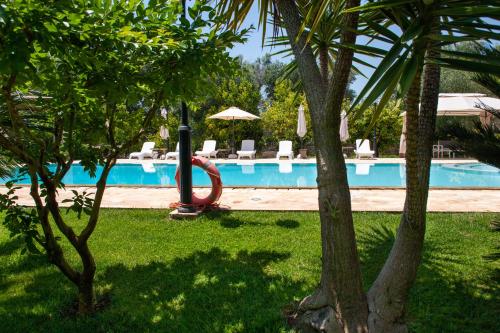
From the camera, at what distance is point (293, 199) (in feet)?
28.2

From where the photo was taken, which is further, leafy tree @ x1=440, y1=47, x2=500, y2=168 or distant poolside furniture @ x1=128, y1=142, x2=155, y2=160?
distant poolside furniture @ x1=128, y1=142, x2=155, y2=160

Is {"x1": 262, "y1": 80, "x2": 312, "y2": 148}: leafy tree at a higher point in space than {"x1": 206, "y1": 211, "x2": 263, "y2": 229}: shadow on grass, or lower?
higher

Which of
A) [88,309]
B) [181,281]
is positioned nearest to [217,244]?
[181,281]

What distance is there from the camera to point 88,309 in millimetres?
3703

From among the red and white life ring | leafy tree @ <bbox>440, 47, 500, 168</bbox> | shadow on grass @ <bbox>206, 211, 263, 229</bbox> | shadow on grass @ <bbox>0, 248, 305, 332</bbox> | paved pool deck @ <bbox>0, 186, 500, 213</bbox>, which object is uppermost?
leafy tree @ <bbox>440, 47, 500, 168</bbox>

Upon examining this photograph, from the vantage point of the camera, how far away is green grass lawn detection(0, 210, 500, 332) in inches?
137

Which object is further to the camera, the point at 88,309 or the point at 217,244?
Answer: the point at 217,244

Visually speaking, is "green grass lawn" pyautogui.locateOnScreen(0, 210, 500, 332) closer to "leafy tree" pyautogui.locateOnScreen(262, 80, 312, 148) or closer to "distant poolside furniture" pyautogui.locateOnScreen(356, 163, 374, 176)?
"distant poolside furniture" pyautogui.locateOnScreen(356, 163, 374, 176)

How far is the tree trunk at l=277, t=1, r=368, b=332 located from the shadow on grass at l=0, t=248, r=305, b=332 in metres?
0.57

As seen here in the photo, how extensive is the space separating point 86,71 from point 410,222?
104 inches

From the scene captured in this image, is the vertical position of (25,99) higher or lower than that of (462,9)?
lower

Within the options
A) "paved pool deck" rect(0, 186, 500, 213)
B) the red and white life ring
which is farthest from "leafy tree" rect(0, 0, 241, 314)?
"paved pool deck" rect(0, 186, 500, 213)

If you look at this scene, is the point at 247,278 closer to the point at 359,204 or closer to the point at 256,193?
the point at 359,204

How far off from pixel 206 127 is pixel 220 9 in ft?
68.0
